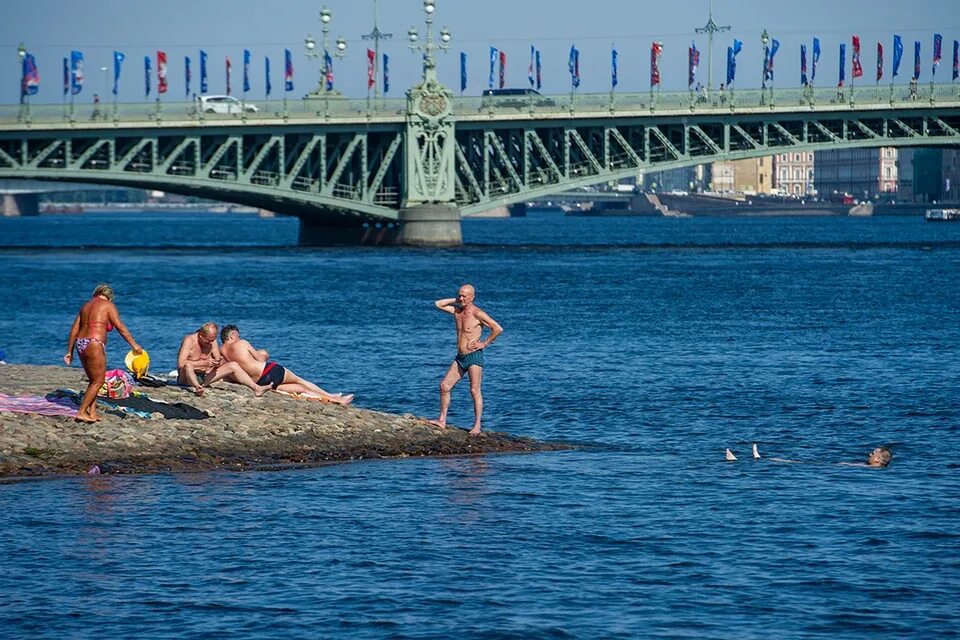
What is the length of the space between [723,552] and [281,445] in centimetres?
803

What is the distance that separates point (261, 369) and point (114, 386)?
9.29 feet

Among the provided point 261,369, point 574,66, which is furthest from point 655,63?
point 261,369

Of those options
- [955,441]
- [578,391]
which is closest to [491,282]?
[578,391]

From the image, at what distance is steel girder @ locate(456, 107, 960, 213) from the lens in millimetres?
97750

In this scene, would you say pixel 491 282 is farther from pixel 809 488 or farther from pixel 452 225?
pixel 809 488

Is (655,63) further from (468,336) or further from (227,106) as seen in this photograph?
(468,336)

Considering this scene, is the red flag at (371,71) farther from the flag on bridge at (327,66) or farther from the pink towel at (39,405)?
the pink towel at (39,405)

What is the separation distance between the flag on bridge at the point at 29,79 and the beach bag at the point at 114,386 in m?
66.7

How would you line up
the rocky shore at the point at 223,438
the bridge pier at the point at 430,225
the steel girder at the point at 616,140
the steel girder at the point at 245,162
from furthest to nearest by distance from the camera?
the bridge pier at the point at 430,225, the steel girder at the point at 616,140, the steel girder at the point at 245,162, the rocky shore at the point at 223,438

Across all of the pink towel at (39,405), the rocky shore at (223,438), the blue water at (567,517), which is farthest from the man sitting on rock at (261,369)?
the blue water at (567,517)

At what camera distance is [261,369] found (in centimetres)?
2911

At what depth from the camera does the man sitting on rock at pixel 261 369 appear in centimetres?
2891

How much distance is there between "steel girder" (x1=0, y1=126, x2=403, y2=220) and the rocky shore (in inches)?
2366

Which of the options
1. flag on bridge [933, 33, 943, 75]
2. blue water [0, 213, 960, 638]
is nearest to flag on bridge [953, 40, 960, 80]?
flag on bridge [933, 33, 943, 75]
